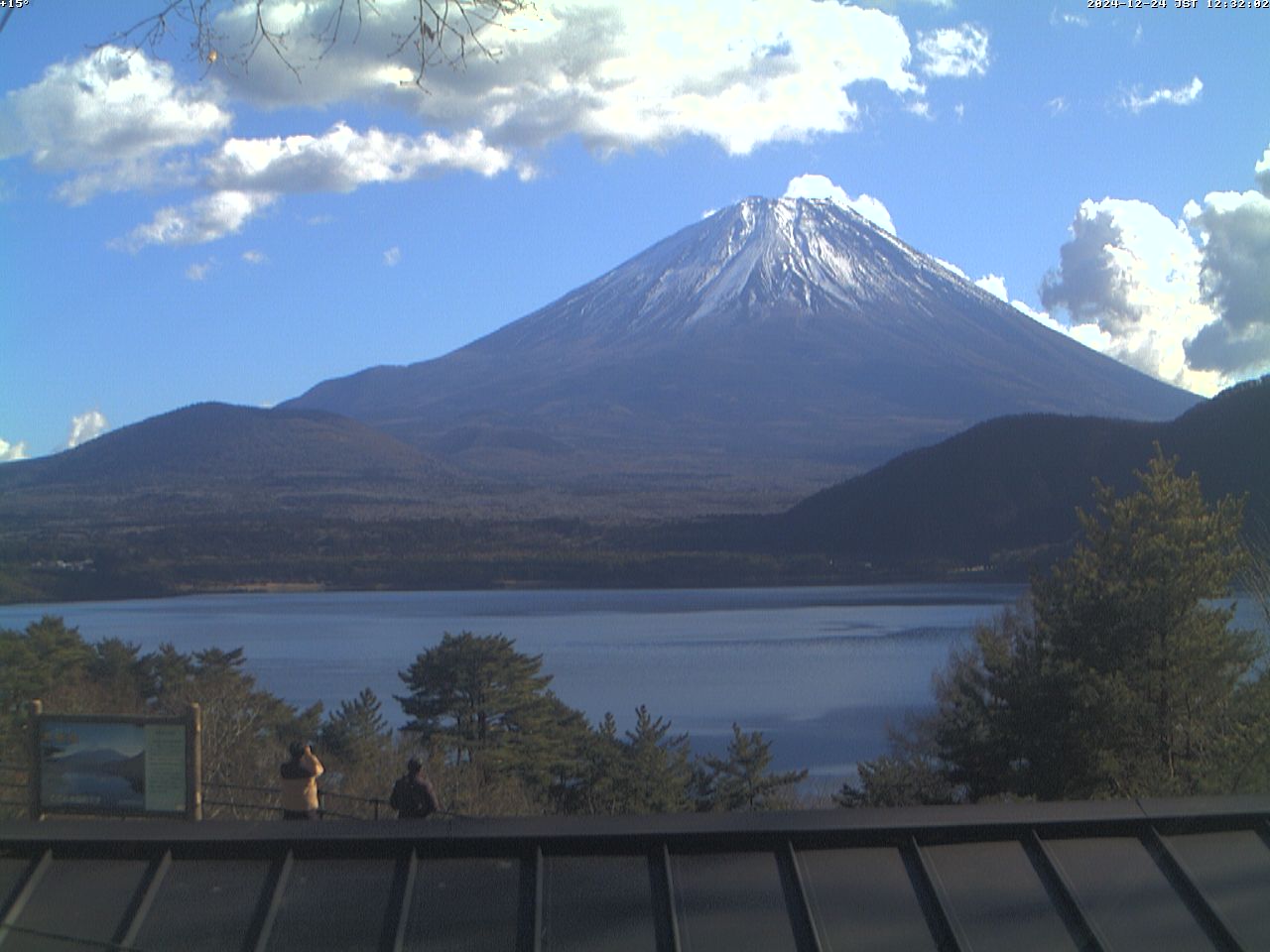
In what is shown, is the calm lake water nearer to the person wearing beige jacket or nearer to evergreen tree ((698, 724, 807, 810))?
evergreen tree ((698, 724, 807, 810))

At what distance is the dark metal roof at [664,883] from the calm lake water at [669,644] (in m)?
18.7

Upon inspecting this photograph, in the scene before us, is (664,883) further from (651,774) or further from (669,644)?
(669,644)

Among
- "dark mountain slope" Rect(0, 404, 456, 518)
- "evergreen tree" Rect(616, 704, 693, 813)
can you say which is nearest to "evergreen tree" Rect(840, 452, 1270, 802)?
"evergreen tree" Rect(616, 704, 693, 813)

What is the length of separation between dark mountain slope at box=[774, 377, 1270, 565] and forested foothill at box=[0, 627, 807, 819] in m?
16.2

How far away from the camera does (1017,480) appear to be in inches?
1908

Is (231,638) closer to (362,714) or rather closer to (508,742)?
(362,714)

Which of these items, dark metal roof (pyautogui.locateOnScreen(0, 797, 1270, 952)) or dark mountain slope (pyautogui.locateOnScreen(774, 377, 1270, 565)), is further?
dark mountain slope (pyautogui.locateOnScreen(774, 377, 1270, 565))

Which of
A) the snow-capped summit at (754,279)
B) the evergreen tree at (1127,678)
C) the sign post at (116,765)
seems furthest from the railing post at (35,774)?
the snow-capped summit at (754,279)

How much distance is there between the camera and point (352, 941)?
15.1 feet

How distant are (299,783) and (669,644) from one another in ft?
93.3

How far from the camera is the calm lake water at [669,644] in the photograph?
2709cm

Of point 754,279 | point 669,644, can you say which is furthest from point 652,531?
point 754,279

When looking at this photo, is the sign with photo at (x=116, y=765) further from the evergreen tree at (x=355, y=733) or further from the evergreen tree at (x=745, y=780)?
the evergreen tree at (x=355, y=733)

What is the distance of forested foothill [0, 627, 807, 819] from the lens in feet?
66.9
